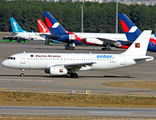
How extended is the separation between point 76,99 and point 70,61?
1672 cm

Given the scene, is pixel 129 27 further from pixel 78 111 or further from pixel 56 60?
pixel 78 111

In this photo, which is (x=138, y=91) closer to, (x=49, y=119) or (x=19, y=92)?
(x=19, y=92)

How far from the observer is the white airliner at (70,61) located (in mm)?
47719

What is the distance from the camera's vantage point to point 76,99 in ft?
107

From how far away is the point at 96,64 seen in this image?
4891cm

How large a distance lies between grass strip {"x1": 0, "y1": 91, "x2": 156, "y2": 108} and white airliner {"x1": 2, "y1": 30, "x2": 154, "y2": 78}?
12702 millimetres

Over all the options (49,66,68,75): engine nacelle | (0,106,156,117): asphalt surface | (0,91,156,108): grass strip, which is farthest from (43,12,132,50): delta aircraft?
(0,106,156,117): asphalt surface

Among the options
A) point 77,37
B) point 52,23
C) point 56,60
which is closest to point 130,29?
point 77,37

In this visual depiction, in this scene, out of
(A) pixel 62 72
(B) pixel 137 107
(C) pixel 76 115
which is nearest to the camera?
(C) pixel 76 115

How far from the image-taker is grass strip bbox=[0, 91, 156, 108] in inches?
1209

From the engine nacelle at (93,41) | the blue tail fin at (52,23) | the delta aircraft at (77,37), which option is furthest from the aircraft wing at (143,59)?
the blue tail fin at (52,23)

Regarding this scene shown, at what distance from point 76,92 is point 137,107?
31.2 feet

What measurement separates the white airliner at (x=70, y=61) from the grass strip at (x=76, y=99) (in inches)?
500

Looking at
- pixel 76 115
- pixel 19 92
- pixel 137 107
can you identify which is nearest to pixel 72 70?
pixel 19 92
